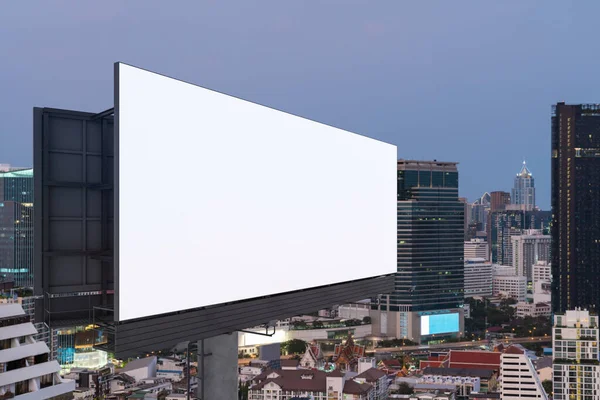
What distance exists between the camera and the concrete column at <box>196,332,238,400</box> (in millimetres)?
3646

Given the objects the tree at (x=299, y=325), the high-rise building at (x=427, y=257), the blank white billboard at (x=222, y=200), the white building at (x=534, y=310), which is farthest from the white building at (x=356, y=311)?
the blank white billboard at (x=222, y=200)

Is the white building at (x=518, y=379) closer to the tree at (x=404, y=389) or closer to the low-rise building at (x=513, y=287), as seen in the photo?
the tree at (x=404, y=389)

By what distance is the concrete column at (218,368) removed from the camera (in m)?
3.65

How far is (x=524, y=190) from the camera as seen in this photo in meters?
93.9

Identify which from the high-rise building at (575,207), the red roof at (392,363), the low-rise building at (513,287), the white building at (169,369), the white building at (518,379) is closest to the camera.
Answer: the white building at (518,379)

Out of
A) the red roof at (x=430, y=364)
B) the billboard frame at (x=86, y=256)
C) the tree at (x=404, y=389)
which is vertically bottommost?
the red roof at (x=430, y=364)

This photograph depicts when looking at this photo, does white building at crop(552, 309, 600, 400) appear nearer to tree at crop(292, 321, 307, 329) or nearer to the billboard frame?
tree at crop(292, 321, 307, 329)

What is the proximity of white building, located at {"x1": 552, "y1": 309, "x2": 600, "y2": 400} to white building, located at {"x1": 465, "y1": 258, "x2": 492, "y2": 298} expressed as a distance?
39.4 m

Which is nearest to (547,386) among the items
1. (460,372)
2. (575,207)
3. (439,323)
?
(460,372)

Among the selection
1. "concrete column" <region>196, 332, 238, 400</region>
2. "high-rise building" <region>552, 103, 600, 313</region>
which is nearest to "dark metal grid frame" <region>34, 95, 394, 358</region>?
"concrete column" <region>196, 332, 238, 400</region>

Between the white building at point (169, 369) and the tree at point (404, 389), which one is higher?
the tree at point (404, 389)

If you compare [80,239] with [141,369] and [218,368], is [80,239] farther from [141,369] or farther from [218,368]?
[141,369]

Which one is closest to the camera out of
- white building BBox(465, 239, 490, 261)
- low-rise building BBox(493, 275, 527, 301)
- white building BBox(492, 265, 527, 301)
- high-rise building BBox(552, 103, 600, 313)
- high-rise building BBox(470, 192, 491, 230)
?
high-rise building BBox(552, 103, 600, 313)

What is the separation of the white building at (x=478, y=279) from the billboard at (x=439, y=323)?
21580 millimetres
